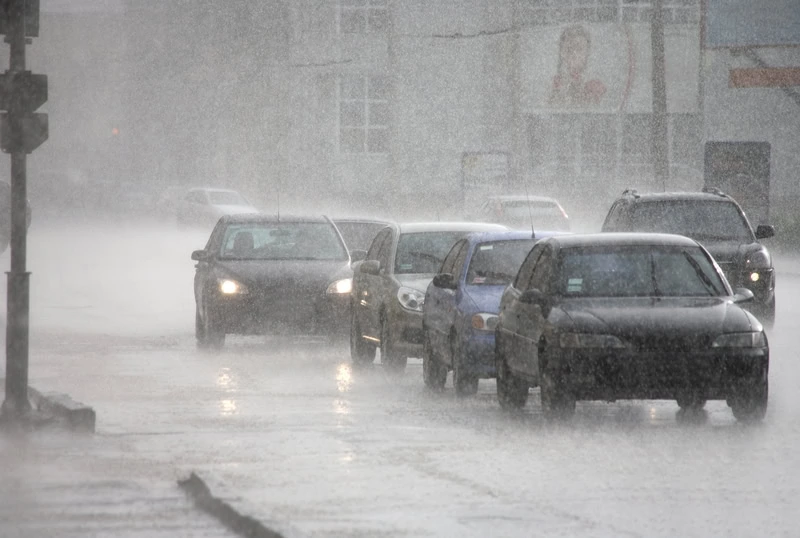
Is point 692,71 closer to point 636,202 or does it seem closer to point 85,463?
point 636,202

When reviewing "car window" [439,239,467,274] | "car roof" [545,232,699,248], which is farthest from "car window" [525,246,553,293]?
"car window" [439,239,467,274]

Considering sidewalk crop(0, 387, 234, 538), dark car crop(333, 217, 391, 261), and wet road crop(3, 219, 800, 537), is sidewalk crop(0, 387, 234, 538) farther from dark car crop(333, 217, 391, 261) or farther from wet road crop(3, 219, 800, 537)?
dark car crop(333, 217, 391, 261)

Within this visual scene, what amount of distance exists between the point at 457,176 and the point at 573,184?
4.22 metres

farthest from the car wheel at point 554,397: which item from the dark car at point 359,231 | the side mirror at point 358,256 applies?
the dark car at point 359,231

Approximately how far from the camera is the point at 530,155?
186ft

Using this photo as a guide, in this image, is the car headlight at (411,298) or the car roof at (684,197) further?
the car roof at (684,197)

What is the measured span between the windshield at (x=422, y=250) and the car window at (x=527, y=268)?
3195mm

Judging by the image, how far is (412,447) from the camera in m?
→ 11.3

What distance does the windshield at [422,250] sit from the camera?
687 inches

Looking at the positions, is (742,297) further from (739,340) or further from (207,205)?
(207,205)

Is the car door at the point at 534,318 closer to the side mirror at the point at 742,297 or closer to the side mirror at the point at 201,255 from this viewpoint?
the side mirror at the point at 742,297

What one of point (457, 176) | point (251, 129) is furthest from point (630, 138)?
point (251, 129)

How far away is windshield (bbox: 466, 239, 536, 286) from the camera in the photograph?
606 inches

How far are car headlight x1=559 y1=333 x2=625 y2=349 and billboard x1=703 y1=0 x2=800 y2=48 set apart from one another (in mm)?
41987
